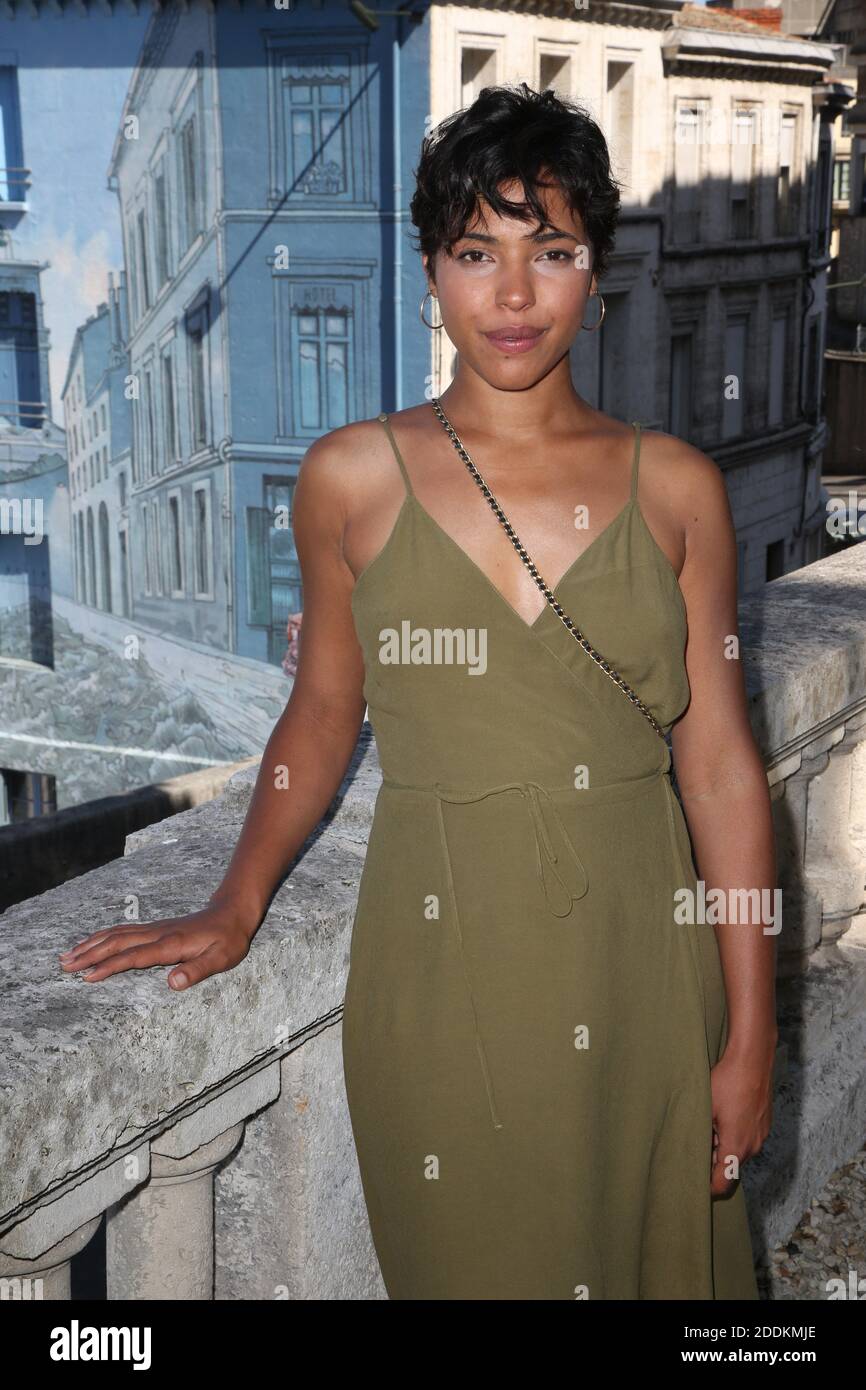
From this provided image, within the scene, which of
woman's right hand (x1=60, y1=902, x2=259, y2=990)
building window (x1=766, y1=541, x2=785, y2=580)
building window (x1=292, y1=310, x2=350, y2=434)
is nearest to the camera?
woman's right hand (x1=60, y1=902, x2=259, y2=990)

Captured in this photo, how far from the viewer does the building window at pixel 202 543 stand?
735 inches

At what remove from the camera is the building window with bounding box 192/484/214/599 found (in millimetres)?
18672

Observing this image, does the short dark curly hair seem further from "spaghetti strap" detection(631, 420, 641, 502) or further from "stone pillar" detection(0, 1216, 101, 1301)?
"stone pillar" detection(0, 1216, 101, 1301)

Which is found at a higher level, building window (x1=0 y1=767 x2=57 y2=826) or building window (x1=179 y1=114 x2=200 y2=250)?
building window (x1=179 y1=114 x2=200 y2=250)

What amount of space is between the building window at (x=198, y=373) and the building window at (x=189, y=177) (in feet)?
2.99

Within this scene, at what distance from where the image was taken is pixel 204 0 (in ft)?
56.3

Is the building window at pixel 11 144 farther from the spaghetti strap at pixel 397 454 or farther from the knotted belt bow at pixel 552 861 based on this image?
the knotted belt bow at pixel 552 861

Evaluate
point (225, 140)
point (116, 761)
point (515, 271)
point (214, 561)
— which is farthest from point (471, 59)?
point (515, 271)

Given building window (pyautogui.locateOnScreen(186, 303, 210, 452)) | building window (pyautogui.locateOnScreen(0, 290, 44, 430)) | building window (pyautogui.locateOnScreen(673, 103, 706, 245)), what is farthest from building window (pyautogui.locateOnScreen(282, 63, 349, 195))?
building window (pyautogui.locateOnScreen(673, 103, 706, 245))

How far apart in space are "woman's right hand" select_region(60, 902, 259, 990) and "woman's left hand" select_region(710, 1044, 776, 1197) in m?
0.64

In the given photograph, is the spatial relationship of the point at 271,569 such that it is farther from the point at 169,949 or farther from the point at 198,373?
the point at 169,949

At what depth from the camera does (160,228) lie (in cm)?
1828

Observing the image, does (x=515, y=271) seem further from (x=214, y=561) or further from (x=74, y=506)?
(x=74, y=506)
